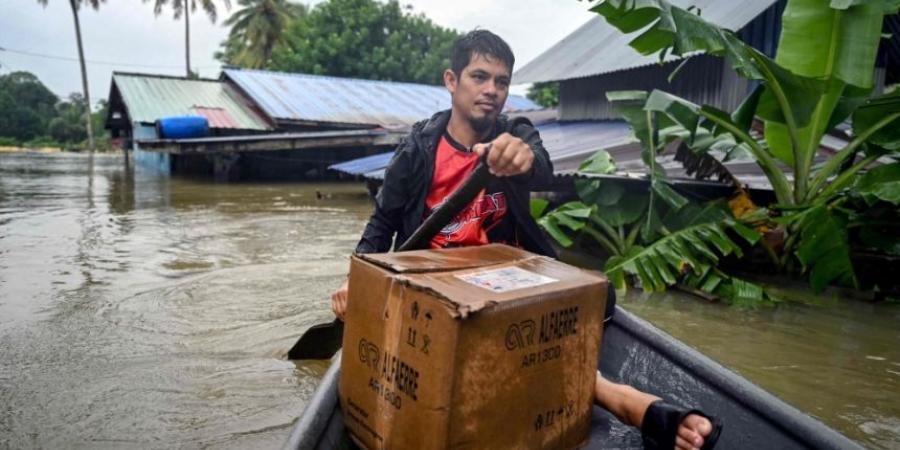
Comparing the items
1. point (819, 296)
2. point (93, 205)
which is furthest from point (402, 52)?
point (819, 296)

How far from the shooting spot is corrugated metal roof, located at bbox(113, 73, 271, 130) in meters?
15.8

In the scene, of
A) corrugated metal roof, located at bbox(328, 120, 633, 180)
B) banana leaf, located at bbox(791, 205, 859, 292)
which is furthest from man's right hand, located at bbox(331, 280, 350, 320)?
corrugated metal roof, located at bbox(328, 120, 633, 180)

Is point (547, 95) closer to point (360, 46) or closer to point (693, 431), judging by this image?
point (360, 46)

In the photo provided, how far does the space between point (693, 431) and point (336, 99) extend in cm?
1770

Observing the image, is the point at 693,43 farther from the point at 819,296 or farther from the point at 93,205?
the point at 93,205

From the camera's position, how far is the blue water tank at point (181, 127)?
534 inches

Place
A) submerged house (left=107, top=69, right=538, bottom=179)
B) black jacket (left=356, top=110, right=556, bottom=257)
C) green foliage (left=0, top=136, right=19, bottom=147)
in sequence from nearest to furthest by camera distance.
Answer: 1. black jacket (left=356, top=110, right=556, bottom=257)
2. submerged house (left=107, top=69, right=538, bottom=179)
3. green foliage (left=0, top=136, right=19, bottom=147)

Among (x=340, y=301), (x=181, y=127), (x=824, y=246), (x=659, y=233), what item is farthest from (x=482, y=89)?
(x=181, y=127)

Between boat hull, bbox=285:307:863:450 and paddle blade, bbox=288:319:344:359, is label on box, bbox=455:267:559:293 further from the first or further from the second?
paddle blade, bbox=288:319:344:359

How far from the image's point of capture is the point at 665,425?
1587 millimetres

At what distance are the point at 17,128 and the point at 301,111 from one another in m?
37.0

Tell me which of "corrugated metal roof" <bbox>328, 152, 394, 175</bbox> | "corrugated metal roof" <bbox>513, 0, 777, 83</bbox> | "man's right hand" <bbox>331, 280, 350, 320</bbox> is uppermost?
"corrugated metal roof" <bbox>513, 0, 777, 83</bbox>

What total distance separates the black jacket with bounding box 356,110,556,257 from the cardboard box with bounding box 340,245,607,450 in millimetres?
540

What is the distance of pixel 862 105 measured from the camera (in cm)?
411
